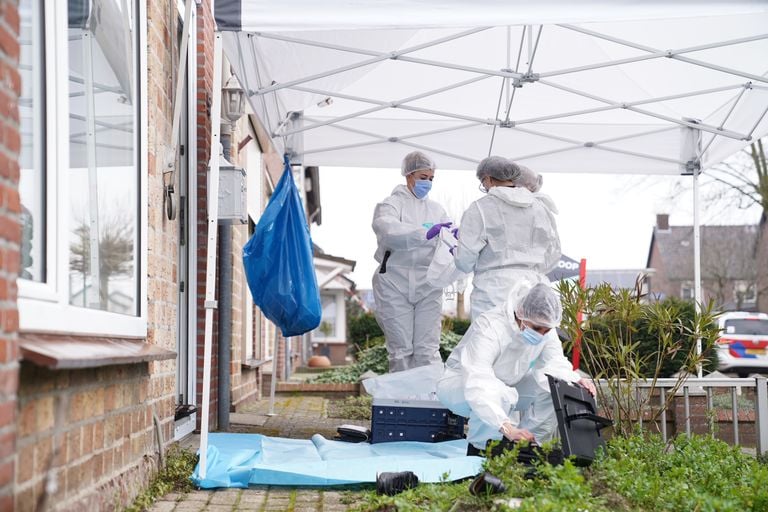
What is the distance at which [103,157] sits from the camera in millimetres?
3721

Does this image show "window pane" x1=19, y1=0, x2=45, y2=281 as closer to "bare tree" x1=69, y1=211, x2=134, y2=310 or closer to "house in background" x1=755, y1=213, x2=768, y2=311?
"bare tree" x1=69, y1=211, x2=134, y2=310

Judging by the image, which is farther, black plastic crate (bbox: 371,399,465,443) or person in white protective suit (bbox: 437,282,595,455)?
black plastic crate (bbox: 371,399,465,443)

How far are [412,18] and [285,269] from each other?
2.42 metres

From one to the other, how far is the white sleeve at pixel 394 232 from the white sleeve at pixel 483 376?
1.97 metres

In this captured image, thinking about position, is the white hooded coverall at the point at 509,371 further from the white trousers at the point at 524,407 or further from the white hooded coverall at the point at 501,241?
the white hooded coverall at the point at 501,241

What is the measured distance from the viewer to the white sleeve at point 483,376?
4.23 metres

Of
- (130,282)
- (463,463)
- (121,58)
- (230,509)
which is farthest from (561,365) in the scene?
(121,58)

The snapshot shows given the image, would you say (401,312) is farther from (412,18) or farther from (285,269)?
(412,18)

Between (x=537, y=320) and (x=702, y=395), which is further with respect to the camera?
(x=702, y=395)

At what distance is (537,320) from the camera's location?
458 cm

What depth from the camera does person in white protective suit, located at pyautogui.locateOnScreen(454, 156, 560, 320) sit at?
5832 millimetres

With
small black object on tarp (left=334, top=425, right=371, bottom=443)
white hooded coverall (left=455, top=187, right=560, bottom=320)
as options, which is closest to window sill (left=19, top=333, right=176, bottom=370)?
small black object on tarp (left=334, top=425, right=371, bottom=443)

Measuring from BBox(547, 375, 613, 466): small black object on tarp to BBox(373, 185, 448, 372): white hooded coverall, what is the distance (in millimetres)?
2623

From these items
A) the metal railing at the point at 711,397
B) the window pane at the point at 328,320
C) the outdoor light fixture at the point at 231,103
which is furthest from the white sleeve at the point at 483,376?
the window pane at the point at 328,320
